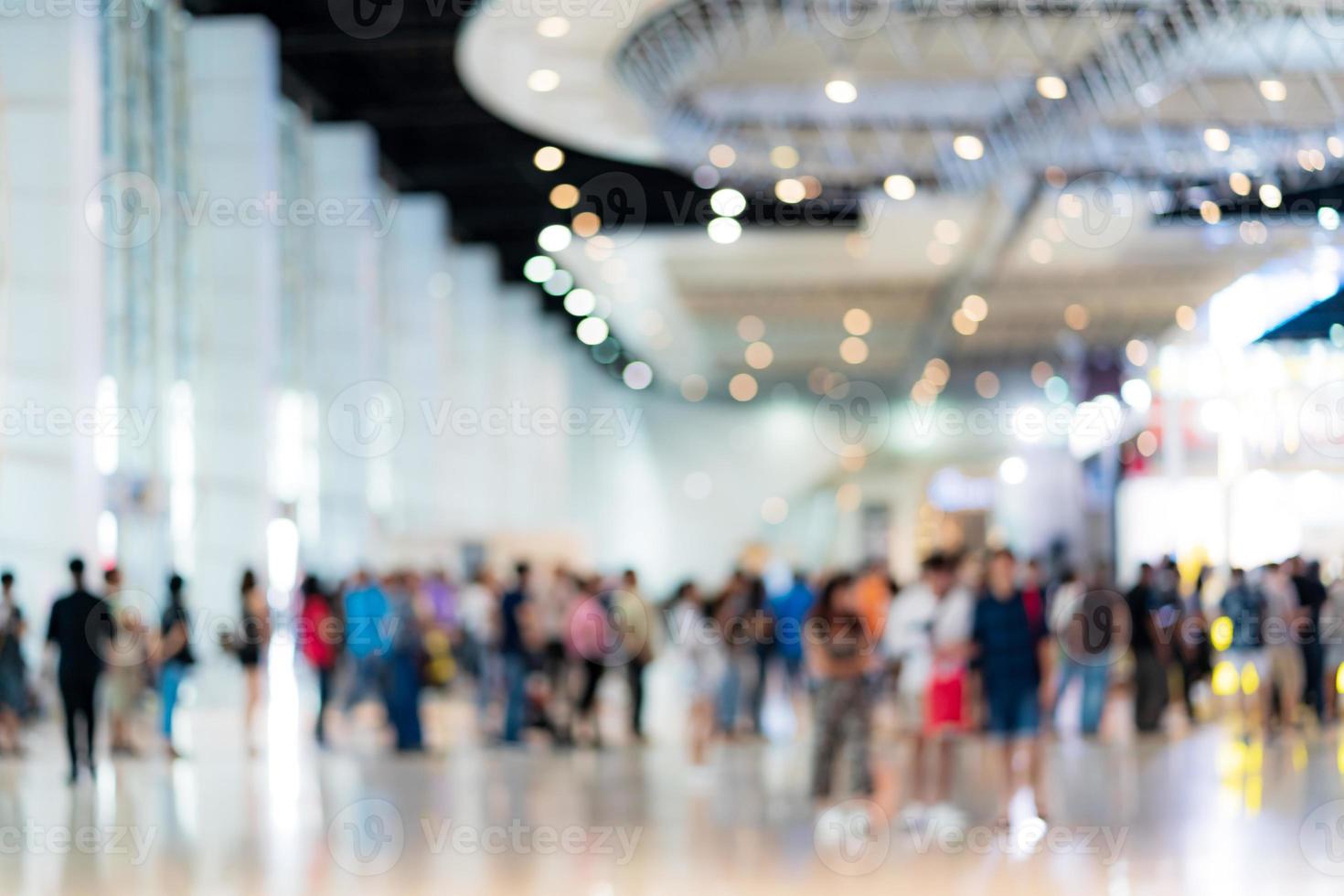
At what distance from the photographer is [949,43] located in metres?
18.6

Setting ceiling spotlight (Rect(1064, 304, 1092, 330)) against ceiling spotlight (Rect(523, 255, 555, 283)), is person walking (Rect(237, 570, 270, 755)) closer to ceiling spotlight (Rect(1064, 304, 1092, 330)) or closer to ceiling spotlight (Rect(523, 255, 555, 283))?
ceiling spotlight (Rect(523, 255, 555, 283))

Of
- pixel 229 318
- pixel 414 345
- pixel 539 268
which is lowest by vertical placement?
pixel 229 318

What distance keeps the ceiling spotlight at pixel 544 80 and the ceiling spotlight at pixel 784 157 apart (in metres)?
2.76

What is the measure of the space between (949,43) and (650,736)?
799 cm

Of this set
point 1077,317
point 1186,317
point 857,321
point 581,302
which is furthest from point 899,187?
point 581,302

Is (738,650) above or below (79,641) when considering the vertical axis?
below

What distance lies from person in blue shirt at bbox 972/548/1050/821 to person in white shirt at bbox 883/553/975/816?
0.32 meters

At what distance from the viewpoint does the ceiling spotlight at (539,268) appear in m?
36.5

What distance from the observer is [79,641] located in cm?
1245

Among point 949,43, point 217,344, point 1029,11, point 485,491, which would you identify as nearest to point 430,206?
point 485,491

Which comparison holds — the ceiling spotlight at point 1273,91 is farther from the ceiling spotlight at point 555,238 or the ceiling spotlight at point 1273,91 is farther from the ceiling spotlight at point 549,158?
the ceiling spotlight at point 555,238

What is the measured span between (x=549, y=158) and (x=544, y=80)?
786 centimetres

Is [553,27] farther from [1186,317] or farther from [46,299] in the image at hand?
[1186,317]

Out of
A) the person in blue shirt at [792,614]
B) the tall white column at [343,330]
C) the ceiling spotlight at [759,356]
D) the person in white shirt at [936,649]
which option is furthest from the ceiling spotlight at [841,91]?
the ceiling spotlight at [759,356]
